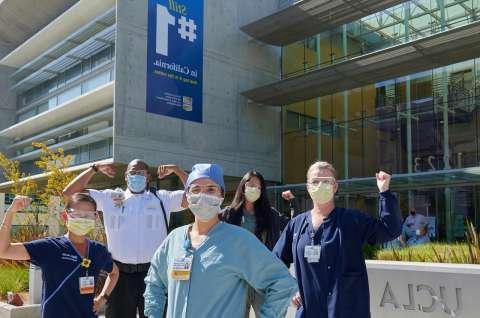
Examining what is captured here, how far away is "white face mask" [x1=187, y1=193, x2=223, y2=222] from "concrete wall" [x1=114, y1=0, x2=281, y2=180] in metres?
19.1

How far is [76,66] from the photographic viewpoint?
33.1 meters

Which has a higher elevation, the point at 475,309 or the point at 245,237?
the point at 245,237

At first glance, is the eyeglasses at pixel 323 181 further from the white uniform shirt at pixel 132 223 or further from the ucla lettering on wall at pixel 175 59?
the ucla lettering on wall at pixel 175 59

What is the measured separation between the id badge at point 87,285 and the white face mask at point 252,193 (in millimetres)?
2059

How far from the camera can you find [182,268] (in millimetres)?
2699

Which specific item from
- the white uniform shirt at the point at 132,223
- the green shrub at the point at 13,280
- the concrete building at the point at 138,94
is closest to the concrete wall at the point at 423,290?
the white uniform shirt at the point at 132,223

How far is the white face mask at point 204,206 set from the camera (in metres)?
2.85

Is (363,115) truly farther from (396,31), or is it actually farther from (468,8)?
(468,8)

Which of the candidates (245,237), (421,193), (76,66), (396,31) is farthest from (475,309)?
(76,66)

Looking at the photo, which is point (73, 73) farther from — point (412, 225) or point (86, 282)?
point (86, 282)

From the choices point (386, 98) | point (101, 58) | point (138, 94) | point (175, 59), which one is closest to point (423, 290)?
point (386, 98)

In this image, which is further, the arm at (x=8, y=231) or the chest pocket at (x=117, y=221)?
the chest pocket at (x=117, y=221)

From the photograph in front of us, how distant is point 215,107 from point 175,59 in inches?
128

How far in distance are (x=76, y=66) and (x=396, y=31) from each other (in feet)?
64.9
